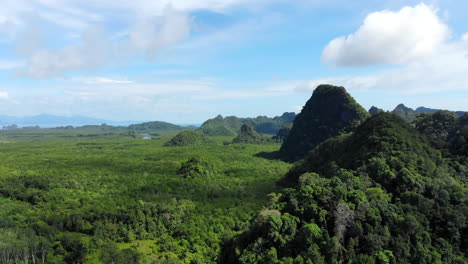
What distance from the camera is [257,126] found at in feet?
632

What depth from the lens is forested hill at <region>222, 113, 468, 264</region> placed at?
18141 millimetres

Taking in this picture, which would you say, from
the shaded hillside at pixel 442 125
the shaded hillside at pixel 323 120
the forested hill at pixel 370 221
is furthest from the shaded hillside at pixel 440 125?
the forested hill at pixel 370 221

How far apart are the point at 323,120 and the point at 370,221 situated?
55445mm

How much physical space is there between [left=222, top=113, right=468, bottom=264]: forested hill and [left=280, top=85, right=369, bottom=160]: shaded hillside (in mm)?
40246

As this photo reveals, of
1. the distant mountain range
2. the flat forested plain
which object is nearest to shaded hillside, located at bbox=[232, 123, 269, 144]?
the distant mountain range

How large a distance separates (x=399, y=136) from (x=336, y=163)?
24.5ft

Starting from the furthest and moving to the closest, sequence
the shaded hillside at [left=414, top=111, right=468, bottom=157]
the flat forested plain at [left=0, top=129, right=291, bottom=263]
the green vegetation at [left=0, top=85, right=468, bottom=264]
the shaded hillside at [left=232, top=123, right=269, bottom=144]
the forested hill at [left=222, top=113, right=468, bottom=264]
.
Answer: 1. the shaded hillside at [left=232, top=123, right=269, bottom=144]
2. the shaded hillside at [left=414, top=111, right=468, bottom=157]
3. the flat forested plain at [left=0, top=129, right=291, bottom=263]
4. the green vegetation at [left=0, top=85, right=468, bottom=264]
5. the forested hill at [left=222, top=113, right=468, bottom=264]

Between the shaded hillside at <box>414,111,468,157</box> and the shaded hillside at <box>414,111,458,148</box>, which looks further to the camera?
the shaded hillside at <box>414,111,458,148</box>

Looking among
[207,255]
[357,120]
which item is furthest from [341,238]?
[357,120]

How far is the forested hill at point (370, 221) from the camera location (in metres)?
18.1

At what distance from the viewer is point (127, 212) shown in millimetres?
31625

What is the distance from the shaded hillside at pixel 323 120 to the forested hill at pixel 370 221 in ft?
132

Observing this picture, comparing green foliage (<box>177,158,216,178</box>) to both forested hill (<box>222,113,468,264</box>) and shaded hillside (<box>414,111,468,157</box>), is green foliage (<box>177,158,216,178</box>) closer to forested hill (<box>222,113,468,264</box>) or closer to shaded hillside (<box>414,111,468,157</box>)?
forested hill (<box>222,113,468,264</box>)

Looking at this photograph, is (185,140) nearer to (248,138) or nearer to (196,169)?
(248,138)
